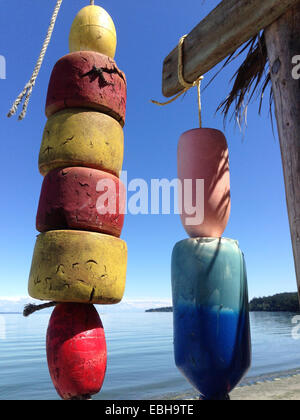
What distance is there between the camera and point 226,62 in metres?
3.19

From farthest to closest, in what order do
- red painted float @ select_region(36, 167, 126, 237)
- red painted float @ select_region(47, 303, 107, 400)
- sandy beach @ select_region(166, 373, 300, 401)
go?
1. sandy beach @ select_region(166, 373, 300, 401)
2. red painted float @ select_region(36, 167, 126, 237)
3. red painted float @ select_region(47, 303, 107, 400)

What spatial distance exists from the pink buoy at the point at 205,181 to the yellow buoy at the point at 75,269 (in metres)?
0.70

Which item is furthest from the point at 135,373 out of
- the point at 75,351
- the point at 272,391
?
the point at 75,351

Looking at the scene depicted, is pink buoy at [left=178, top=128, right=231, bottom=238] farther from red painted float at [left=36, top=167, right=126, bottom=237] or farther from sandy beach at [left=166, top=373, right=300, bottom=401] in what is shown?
sandy beach at [left=166, top=373, right=300, bottom=401]

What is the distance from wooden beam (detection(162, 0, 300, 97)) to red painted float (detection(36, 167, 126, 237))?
1.19m

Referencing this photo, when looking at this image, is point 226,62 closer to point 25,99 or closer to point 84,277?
point 25,99

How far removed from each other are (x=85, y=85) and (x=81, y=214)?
3.65 feet

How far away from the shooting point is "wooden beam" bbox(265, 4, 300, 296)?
2.23 m

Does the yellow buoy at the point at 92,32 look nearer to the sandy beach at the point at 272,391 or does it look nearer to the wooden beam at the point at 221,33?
the wooden beam at the point at 221,33

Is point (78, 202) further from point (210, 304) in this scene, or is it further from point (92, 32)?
point (92, 32)

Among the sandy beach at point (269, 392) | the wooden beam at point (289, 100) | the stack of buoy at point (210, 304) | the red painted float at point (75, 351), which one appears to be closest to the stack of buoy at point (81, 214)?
the red painted float at point (75, 351)

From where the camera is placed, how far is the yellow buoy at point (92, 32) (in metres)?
3.30

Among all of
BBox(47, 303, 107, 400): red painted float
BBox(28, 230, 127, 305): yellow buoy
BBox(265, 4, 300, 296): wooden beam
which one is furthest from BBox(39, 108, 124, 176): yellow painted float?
BBox(265, 4, 300, 296): wooden beam
